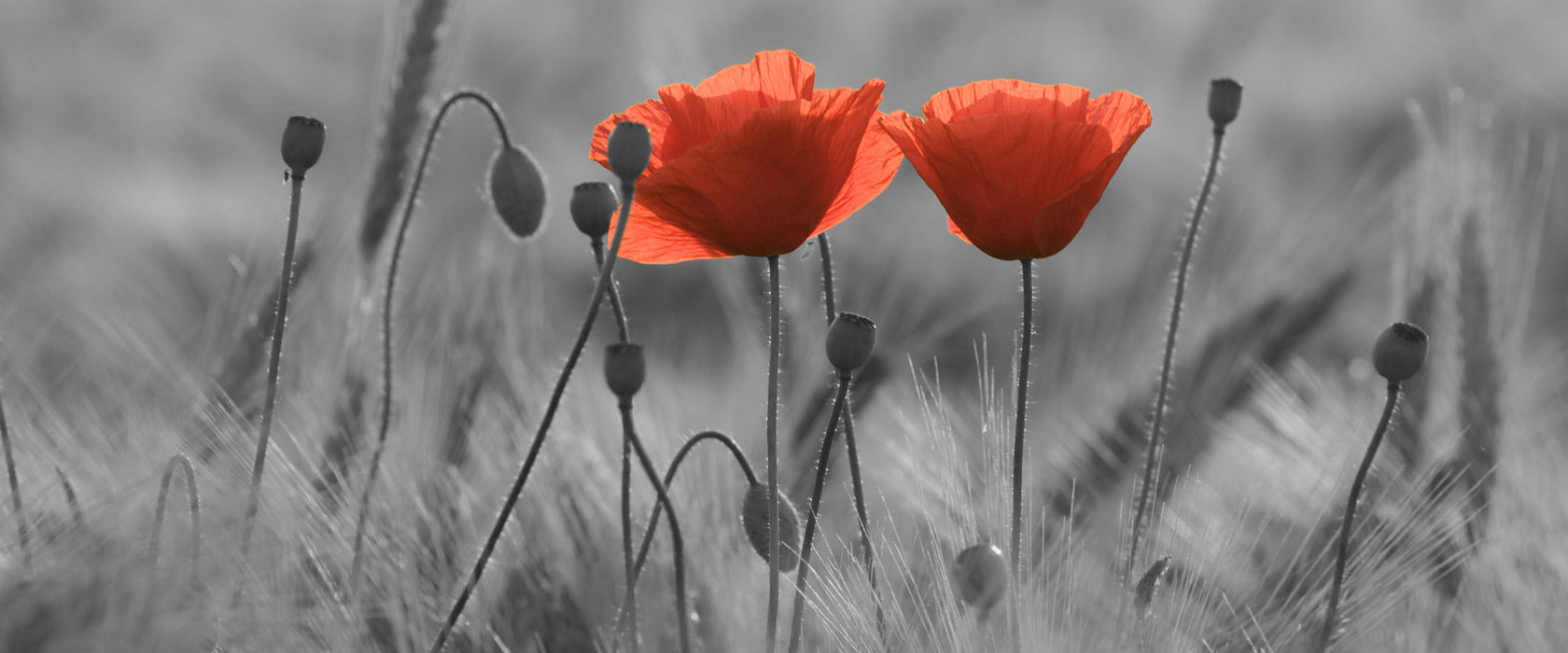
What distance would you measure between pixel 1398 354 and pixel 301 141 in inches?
12.9

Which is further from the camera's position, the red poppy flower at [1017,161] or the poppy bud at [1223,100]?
the poppy bud at [1223,100]

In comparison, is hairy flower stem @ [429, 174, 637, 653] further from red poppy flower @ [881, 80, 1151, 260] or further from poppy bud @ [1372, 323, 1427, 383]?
poppy bud @ [1372, 323, 1427, 383]

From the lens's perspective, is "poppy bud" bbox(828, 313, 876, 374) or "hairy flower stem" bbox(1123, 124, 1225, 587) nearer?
"poppy bud" bbox(828, 313, 876, 374)

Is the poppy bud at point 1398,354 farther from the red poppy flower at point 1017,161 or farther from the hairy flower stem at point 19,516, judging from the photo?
the hairy flower stem at point 19,516

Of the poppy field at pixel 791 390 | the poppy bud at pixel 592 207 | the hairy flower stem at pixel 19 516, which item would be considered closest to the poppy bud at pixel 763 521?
the poppy field at pixel 791 390

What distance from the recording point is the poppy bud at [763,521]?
424 millimetres

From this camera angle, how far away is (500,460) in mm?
604

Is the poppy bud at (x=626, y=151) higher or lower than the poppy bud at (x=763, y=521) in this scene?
higher

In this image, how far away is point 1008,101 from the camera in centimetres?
39

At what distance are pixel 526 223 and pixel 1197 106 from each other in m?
1.21

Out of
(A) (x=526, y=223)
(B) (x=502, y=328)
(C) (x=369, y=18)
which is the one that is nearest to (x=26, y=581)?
(A) (x=526, y=223)

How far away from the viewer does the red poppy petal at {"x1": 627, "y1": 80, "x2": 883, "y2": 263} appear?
356mm

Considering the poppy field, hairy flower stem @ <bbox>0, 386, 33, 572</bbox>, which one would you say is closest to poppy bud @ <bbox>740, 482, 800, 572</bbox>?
the poppy field

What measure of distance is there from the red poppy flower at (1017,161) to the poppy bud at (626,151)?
8cm
